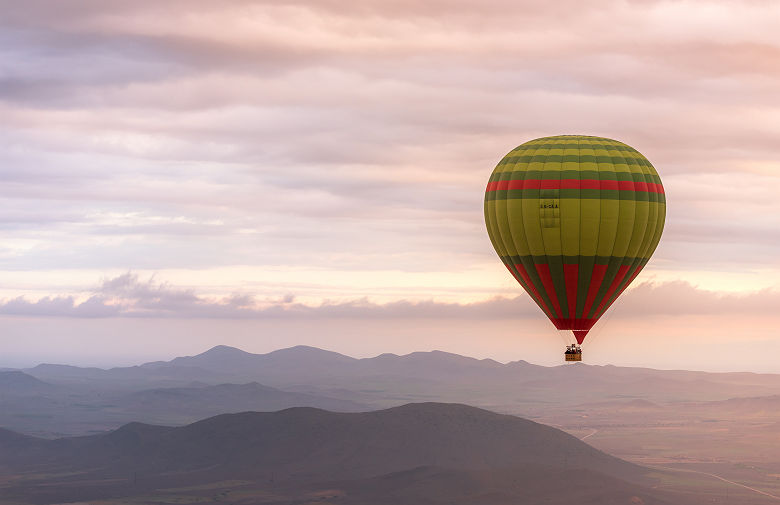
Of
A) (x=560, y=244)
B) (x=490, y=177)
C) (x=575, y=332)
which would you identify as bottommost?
(x=575, y=332)

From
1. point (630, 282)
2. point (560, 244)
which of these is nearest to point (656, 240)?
point (630, 282)

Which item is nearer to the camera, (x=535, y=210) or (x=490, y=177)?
(x=535, y=210)

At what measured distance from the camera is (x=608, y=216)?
12950 cm

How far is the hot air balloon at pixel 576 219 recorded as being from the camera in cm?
12900

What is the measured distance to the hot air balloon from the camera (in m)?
129

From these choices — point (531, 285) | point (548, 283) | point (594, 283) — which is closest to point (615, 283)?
point (594, 283)

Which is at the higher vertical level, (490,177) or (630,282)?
(490,177)

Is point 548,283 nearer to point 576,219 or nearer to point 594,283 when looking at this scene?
point 594,283

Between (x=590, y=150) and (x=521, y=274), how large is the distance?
17.1 m

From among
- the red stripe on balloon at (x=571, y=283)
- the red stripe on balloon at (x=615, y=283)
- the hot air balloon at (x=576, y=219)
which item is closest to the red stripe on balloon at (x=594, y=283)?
the hot air balloon at (x=576, y=219)

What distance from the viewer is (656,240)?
447 ft

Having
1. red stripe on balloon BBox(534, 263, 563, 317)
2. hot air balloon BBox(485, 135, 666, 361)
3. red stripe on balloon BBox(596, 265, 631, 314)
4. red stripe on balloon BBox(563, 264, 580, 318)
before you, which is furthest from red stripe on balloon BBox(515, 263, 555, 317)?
red stripe on balloon BBox(596, 265, 631, 314)

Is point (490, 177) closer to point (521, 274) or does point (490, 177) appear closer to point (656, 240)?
point (521, 274)

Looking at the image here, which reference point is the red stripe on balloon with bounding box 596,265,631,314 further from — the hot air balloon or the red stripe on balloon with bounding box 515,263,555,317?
the red stripe on balloon with bounding box 515,263,555,317
